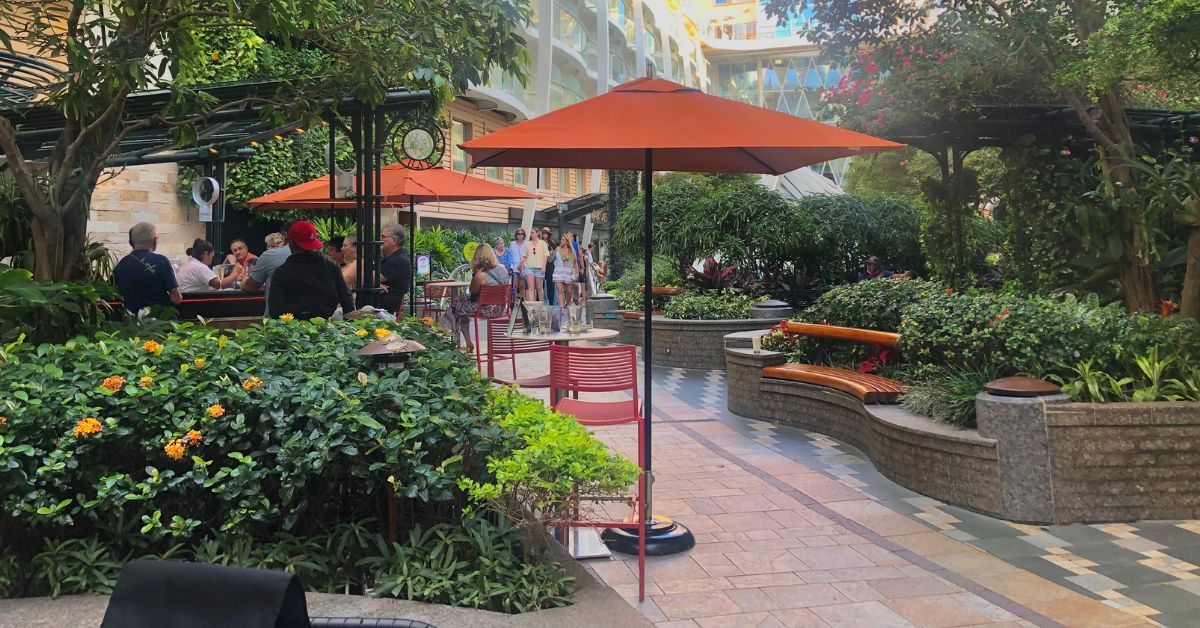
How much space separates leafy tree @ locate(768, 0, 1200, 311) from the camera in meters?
A: 7.59

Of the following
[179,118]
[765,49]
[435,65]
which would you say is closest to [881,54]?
[435,65]

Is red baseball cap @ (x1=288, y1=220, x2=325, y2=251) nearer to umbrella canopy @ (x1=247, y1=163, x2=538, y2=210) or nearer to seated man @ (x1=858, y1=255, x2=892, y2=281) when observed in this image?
umbrella canopy @ (x1=247, y1=163, x2=538, y2=210)

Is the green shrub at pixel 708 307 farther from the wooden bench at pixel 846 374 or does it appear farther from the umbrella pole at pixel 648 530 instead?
the umbrella pole at pixel 648 530

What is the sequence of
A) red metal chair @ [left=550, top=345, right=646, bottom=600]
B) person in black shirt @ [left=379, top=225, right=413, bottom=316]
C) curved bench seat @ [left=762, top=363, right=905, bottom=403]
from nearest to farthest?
red metal chair @ [left=550, top=345, right=646, bottom=600] → curved bench seat @ [left=762, top=363, right=905, bottom=403] → person in black shirt @ [left=379, top=225, right=413, bottom=316]

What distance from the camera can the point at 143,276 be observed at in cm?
705

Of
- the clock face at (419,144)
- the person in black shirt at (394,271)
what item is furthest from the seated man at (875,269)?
the person in black shirt at (394,271)

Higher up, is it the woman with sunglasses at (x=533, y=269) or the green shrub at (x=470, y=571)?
the woman with sunglasses at (x=533, y=269)

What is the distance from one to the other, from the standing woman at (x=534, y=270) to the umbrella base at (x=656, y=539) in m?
13.4

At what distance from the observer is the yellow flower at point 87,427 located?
3201 mm

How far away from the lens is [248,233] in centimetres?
1984

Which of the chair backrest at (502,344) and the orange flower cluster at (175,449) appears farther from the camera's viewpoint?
the chair backrest at (502,344)

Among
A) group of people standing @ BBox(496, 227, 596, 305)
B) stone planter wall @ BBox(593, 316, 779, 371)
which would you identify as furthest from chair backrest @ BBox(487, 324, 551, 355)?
group of people standing @ BBox(496, 227, 596, 305)

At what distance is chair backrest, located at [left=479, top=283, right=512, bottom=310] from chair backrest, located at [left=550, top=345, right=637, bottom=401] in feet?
17.9

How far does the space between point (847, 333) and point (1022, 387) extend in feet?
8.76
